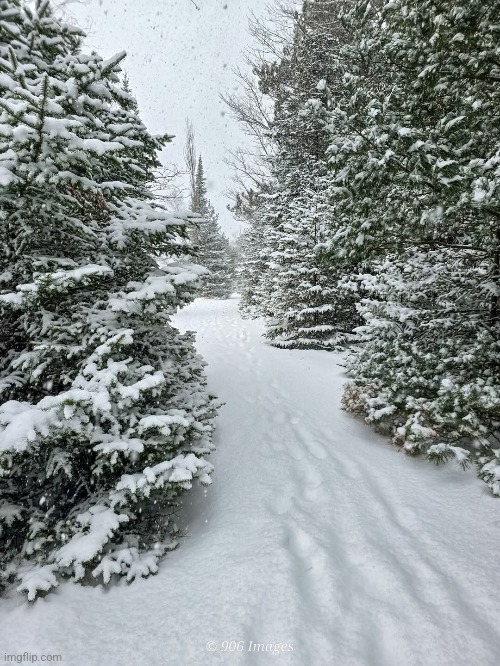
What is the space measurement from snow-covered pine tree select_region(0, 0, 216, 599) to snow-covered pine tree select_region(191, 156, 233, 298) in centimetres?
2177

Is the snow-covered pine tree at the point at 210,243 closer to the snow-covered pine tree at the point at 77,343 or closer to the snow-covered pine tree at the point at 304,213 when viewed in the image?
the snow-covered pine tree at the point at 304,213

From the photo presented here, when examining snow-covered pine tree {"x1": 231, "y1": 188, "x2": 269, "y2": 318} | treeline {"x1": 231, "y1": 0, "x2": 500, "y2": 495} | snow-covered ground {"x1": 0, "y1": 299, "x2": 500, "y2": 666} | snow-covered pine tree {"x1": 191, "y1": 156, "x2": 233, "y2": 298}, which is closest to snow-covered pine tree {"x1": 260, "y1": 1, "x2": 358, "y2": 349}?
snow-covered pine tree {"x1": 231, "y1": 188, "x2": 269, "y2": 318}

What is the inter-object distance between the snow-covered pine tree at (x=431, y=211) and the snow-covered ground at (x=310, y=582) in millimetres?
637

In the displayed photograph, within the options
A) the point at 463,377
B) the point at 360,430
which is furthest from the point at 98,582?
the point at 463,377

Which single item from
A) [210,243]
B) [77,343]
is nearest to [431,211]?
[77,343]

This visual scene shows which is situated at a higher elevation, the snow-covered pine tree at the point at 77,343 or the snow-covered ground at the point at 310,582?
the snow-covered pine tree at the point at 77,343

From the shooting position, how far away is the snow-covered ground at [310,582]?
79.2 inches

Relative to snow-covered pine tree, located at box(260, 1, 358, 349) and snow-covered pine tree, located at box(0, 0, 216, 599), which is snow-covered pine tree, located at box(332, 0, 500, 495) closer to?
snow-covered pine tree, located at box(0, 0, 216, 599)

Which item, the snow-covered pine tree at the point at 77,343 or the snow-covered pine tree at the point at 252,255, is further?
the snow-covered pine tree at the point at 252,255

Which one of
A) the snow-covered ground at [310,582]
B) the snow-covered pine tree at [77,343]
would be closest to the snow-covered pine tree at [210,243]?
the snow-covered pine tree at [77,343]

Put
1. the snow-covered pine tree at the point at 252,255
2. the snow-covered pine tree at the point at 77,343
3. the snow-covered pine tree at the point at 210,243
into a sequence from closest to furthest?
the snow-covered pine tree at the point at 77,343
the snow-covered pine tree at the point at 252,255
the snow-covered pine tree at the point at 210,243

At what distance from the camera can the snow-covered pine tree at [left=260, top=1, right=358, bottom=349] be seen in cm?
916

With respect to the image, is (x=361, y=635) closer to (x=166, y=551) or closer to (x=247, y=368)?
(x=166, y=551)

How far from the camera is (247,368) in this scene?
24.0 ft
